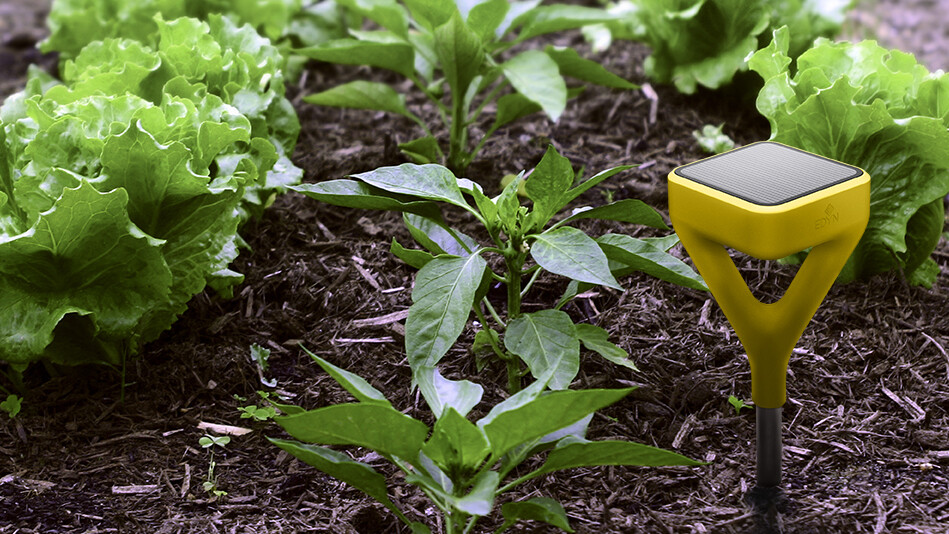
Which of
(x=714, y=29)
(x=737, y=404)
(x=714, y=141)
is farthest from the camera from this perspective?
(x=714, y=29)

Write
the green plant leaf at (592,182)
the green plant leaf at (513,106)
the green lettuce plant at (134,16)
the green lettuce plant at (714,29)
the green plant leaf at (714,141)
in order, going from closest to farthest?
the green plant leaf at (592,182) → the green plant leaf at (513,106) → the green plant leaf at (714,141) → the green lettuce plant at (714,29) → the green lettuce plant at (134,16)

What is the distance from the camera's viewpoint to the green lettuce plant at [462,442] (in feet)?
4.95

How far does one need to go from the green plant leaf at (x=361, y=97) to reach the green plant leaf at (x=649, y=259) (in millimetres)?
1310

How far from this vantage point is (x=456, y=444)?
5.24 ft

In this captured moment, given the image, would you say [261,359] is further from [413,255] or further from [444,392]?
[444,392]

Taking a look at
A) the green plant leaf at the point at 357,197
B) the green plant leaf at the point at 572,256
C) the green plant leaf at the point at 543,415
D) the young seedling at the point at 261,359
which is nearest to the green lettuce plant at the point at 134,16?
the young seedling at the point at 261,359

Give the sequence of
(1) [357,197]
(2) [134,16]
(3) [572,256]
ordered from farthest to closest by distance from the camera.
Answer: (2) [134,16] < (1) [357,197] < (3) [572,256]

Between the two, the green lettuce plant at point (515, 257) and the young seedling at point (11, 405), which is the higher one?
the green lettuce plant at point (515, 257)

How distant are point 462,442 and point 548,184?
2.24 ft

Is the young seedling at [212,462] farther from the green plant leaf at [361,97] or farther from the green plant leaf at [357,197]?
the green plant leaf at [361,97]

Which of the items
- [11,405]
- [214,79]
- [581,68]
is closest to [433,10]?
[581,68]

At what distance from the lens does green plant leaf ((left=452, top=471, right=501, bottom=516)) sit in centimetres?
146

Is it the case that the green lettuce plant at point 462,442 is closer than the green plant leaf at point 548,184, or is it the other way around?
the green lettuce plant at point 462,442

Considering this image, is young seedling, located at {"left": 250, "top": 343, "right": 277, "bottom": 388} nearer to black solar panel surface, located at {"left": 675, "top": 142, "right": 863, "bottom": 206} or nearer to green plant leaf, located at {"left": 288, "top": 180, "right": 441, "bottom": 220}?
green plant leaf, located at {"left": 288, "top": 180, "right": 441, "bottom": 220}
